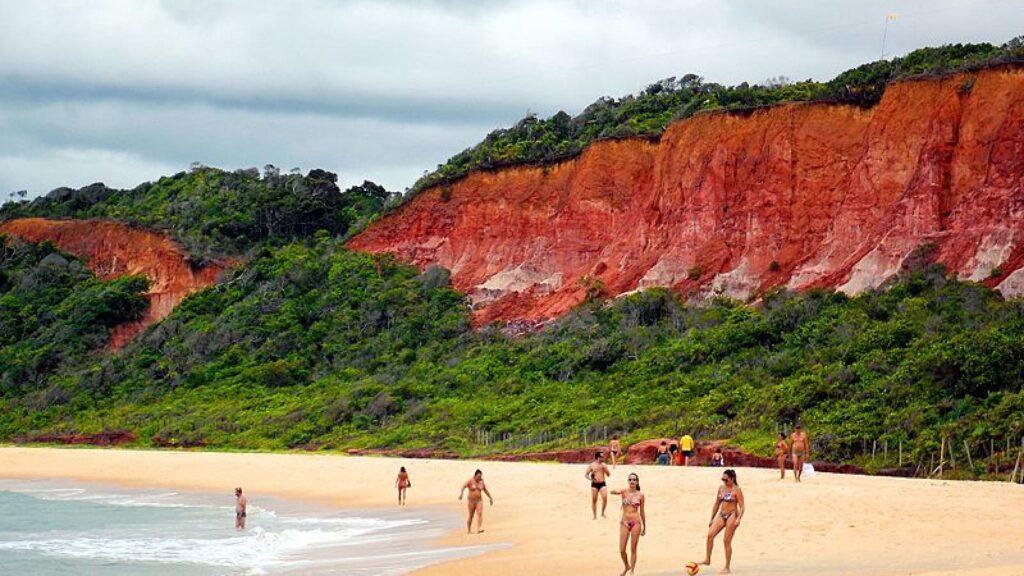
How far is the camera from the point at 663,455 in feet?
99.4

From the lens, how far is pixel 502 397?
43.9m

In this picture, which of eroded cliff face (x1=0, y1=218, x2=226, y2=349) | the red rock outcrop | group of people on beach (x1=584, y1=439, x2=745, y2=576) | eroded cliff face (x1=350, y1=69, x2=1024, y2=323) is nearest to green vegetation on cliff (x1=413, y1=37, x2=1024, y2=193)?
eroded cliff face (x1=350, y1=69, x2=1024, y2=323)

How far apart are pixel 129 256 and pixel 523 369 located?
32.4 metres

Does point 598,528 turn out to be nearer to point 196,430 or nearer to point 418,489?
point 418,489

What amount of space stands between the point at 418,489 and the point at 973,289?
57.9 ft

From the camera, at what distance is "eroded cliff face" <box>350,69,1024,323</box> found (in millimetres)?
41906

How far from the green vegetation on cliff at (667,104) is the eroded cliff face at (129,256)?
43.8 feet

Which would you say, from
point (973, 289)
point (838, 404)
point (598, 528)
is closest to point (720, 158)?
point (973, 289)

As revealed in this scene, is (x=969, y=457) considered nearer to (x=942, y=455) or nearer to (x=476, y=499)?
(x=942, y=455)

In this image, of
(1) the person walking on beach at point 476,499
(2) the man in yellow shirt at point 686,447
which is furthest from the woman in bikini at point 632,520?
(2) the man in yellow shirt at point 686,447

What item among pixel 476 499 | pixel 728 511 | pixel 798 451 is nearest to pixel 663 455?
pixel 798 451

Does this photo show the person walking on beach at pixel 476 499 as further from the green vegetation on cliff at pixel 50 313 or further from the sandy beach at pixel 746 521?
the green vegetation on cliff at pixel 50 313

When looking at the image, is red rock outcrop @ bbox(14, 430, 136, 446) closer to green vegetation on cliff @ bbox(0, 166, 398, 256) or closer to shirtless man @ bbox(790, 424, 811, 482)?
green vegetation on cliff @ bbox(0, 166, 398, 256)

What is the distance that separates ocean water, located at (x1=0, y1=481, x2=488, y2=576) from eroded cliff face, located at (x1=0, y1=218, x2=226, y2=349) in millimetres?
35116
